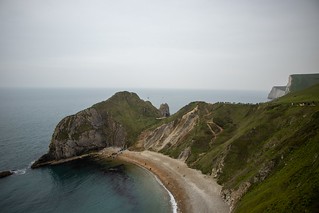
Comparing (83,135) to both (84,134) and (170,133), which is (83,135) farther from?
(170,133)

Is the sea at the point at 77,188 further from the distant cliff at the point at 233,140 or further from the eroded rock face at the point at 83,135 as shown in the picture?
the distant cliff at the point at 233,140

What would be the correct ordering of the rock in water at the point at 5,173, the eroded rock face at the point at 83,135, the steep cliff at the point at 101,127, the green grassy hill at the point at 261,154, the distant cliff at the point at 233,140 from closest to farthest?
the green grassy hill at the point at 261,154
the distant cliff at the point at 233,140
the rock in water at the point at 5,173
the eroded rock face at the point at 83,135
the steep cliff at the point at 101,127

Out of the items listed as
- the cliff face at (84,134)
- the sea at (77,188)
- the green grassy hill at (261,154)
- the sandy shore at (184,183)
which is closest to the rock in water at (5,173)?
the sea at (77,188)

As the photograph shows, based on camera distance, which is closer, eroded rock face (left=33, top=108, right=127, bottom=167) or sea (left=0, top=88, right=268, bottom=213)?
sea (left=0, top=88, right=268, bottom=213)

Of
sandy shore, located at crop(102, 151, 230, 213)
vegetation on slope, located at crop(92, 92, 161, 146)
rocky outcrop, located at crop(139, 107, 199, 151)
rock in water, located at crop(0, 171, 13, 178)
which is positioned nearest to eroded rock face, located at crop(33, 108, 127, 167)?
vegetation on slope, located at crop(92, 92, 161, 146)

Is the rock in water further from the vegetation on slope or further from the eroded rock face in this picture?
the vegetation on slope

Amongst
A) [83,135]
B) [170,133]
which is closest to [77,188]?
[83,135]
